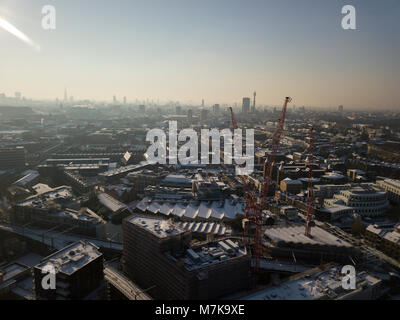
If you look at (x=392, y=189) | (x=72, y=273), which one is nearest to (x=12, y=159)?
(x=72, y=273)

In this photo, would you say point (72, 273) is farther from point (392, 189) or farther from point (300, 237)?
point (392, 189)

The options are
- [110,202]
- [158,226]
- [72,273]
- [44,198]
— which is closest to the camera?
[72,273]

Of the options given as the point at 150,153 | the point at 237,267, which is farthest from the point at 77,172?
the point at 237,267

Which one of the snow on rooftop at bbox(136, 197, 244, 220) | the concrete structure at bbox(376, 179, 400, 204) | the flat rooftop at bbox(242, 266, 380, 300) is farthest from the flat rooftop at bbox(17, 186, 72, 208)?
the concrete structure at bbox(376, 179, 400, 204)

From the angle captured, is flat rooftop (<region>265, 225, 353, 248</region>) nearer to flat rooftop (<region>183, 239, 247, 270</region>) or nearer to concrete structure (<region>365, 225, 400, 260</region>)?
concrete structure (<region>365, 225, 400, 260</region>)

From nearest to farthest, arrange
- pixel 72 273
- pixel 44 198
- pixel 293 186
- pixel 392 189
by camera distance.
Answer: pixel 72 273 → pixel 44 198 → pixel 392 189 → pixel 293 186

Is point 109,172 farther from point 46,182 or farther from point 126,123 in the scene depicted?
point 126,123

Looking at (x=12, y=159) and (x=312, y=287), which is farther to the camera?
(x=12, y=159)

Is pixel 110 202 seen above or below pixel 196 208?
above
